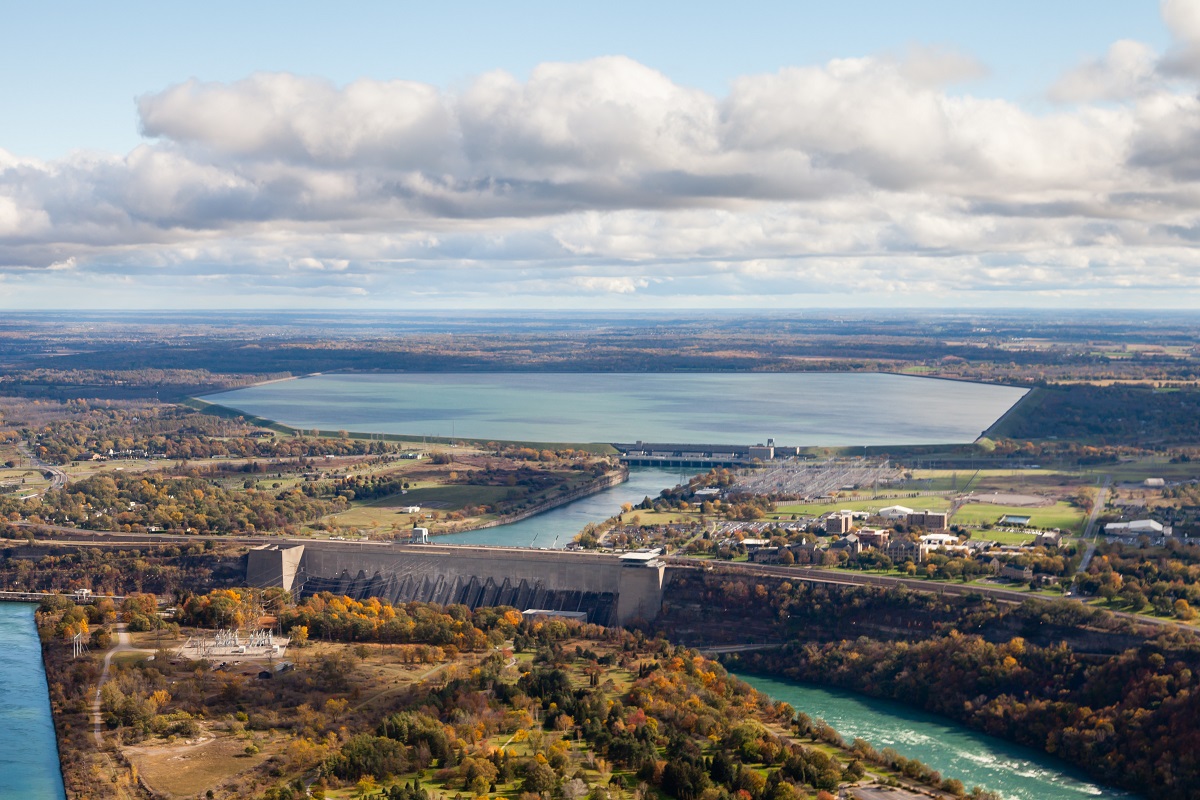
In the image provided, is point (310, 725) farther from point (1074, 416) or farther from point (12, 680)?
point (1074, 416)

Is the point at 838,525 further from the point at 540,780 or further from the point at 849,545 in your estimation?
the point at 540,780

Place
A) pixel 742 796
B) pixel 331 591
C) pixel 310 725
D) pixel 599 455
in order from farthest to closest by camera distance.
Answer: pixel 599 455 → pixel 331 591 → pixel 310 725 → pixel 742 796

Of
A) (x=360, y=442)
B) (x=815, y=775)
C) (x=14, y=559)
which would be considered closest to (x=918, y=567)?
(x=815, y=775)

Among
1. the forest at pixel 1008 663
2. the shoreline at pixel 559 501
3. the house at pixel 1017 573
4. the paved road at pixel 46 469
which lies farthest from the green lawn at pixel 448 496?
the house at pixel 1017 573

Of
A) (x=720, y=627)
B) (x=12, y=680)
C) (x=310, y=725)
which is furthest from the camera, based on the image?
(x=720, y=627)

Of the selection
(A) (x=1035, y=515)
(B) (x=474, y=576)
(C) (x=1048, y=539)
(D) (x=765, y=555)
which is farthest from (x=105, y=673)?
(A) (x=1035, y=515)

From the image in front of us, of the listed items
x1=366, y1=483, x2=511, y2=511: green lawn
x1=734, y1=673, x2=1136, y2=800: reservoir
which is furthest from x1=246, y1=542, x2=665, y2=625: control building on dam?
x1=366, y1=483, x2=511, y2=511: green lawn

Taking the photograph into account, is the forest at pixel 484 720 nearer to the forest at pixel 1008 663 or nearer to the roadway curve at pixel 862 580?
the forest at pixel 1008 663
